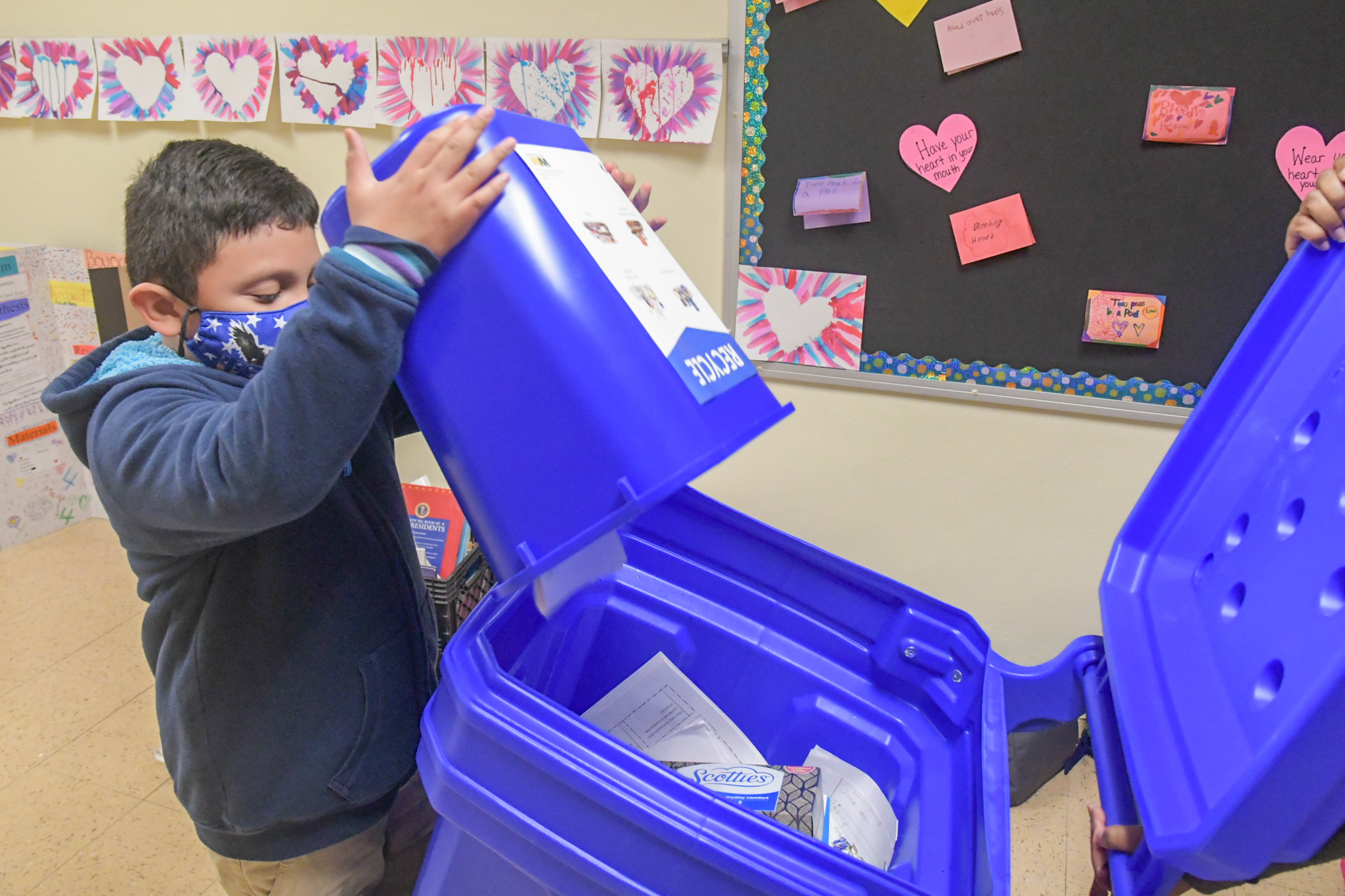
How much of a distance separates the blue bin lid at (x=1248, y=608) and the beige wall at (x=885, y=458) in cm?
75

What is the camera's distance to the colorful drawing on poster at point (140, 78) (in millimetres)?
1700

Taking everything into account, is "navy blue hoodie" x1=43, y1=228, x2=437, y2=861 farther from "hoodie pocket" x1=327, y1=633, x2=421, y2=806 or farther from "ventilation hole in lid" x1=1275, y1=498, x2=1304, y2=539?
"ventilation hole in lid" x1=1275, y1=498, x2=1304, y2=539

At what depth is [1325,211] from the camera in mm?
610

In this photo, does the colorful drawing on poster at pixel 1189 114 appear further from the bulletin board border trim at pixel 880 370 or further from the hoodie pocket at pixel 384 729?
the hoodie pocket at pixel 384 729

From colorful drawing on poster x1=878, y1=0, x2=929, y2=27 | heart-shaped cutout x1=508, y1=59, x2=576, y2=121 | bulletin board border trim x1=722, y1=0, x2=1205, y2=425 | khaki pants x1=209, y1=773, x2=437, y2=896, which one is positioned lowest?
khaki pants x1=209, y1=773, x2=437, y2=896

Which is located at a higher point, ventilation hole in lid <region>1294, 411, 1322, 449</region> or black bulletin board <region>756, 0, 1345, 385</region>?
black bulletin board <region>756, 0, 1345, 385</region>

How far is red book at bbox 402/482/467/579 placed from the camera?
144 cm

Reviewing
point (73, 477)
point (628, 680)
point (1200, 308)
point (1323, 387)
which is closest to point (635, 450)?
point (628, 680)

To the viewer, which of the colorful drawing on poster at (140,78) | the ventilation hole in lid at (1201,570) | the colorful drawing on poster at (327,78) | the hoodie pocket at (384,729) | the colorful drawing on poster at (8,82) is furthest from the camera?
the colorful drawing on poster at (8,82)

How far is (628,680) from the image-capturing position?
78cm

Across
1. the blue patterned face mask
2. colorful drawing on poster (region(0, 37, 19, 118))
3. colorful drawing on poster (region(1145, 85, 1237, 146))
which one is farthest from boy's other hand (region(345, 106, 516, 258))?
colorful drawing on poster (region(0, 37, 19, 118))

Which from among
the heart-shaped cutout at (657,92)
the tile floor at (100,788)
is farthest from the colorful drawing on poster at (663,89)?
the tile floor at (100,788)

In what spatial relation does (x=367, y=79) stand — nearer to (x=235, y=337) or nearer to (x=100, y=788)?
(x=235, y=337)

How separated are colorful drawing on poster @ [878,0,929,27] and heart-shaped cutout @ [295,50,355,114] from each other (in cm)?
98
